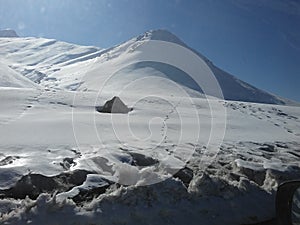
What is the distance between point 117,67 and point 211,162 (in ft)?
292

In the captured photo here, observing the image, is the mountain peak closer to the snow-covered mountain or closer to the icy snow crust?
the snow-covered mountain

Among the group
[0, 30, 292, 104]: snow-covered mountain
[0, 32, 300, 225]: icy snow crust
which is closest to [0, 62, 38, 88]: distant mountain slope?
[0, 30, 292, 104]: snow-covered mountain

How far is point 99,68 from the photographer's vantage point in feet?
320

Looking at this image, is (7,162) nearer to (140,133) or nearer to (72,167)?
(72,167)

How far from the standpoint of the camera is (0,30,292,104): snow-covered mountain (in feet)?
270

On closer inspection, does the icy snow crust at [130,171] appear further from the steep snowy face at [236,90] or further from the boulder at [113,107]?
the steep snowy face at [236,90]

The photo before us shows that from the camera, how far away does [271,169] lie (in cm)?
679

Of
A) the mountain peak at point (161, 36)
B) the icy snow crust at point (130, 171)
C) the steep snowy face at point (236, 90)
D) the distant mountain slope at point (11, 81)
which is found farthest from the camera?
the mountain peak at point (161, 36)

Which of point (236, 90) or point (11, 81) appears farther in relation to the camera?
point (236, 90)

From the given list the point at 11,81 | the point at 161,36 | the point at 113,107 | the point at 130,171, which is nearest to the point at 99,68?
the point at 161,36

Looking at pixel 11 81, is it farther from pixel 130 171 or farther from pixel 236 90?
pixel 236 90

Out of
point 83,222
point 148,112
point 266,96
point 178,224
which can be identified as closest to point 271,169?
point 178,224

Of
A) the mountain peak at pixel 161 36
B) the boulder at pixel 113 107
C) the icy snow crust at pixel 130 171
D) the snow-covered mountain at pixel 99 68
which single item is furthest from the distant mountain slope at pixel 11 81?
the mountain peak at pixel 161 36

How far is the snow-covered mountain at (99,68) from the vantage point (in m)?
82.3
